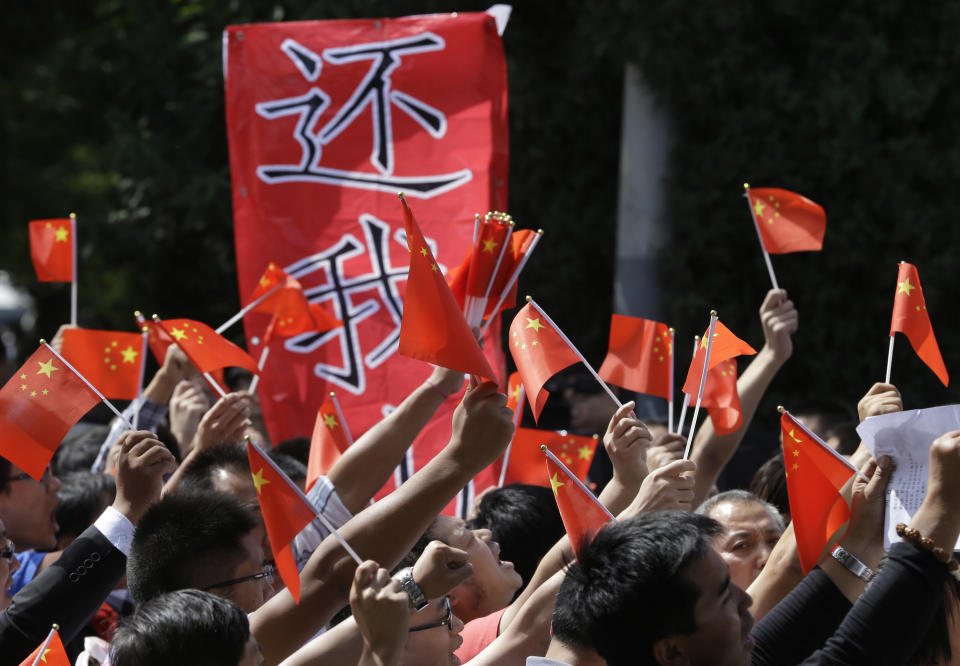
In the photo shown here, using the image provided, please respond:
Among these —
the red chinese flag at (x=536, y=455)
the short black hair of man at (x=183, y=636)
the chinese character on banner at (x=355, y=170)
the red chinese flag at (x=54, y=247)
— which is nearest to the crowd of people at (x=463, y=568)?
the short black hair of man at (x=183, y=636)

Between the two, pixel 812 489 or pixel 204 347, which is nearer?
pixel 812 489

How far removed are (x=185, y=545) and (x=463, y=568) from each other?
0.69 metres

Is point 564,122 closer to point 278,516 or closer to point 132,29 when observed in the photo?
point 132,29

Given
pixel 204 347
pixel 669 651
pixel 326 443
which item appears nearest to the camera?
pixel 669 651

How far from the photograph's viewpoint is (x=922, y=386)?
6918 millimetres

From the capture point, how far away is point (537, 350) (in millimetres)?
3594

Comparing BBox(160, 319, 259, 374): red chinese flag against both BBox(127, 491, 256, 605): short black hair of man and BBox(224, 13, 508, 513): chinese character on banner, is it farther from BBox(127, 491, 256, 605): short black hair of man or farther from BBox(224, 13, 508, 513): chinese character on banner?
BBox(127, 491, 256, 605): short black hair of man

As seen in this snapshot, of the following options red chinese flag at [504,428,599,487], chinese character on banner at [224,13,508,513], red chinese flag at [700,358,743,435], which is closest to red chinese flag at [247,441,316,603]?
red chinese flag at [700,358,743,435]

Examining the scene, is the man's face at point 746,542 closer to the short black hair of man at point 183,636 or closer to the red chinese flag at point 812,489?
the red chinese flag at point 812,489

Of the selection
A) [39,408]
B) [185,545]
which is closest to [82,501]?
[39,408]

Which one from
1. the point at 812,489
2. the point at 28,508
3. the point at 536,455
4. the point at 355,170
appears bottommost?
the point at 536,455

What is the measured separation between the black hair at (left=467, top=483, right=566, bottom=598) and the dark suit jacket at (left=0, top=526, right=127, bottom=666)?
1.23 meters

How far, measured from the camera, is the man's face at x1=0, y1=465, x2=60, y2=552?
3877mm

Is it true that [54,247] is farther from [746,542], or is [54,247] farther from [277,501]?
[746,542]
